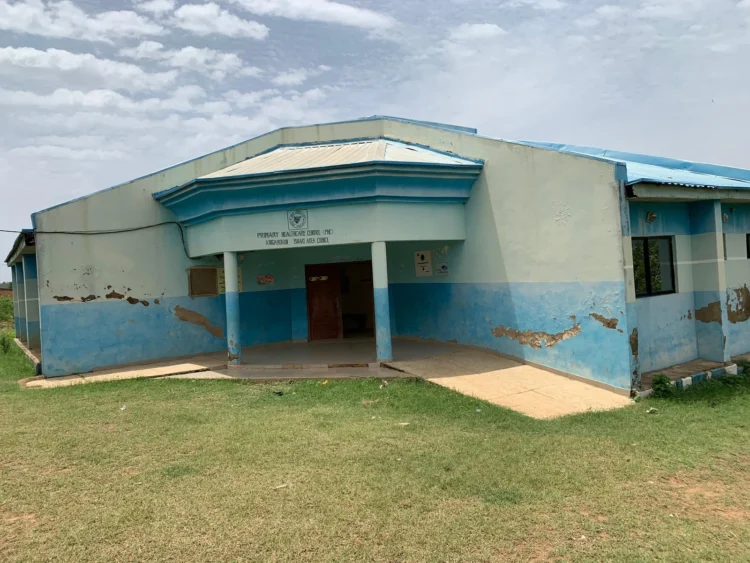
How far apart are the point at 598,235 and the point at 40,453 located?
7358 mm

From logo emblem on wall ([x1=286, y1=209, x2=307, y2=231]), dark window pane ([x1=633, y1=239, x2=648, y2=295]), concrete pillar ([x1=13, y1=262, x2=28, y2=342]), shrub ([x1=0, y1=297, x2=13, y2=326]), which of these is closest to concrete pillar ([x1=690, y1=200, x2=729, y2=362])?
dark window pane ([x1=633, y1=239, x2=648, y2=295])

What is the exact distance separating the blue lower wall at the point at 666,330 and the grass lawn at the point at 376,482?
3.20ft

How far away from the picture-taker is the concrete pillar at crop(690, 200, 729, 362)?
8.66 m

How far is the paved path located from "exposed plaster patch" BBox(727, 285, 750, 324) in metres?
3.54

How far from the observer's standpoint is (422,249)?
11.6 meters

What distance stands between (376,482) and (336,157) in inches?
268

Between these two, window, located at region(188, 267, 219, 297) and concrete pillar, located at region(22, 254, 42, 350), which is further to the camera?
concrete pillar, located at region(22, 254, 42, 350)

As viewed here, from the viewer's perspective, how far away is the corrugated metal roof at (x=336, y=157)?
9.49 meters

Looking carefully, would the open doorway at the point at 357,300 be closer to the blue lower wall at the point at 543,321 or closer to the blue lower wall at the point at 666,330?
the blue lower wall at the point at 543,321

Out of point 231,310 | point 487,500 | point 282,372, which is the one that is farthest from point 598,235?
point 231,310

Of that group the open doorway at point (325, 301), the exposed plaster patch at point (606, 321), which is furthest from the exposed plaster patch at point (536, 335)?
the open doorway at point (325, 301)

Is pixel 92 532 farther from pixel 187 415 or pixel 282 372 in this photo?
pixel 282 372

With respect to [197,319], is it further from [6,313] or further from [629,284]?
[6,313]

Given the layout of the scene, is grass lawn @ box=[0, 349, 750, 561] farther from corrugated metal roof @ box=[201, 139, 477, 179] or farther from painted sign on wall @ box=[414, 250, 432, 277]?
painted sign on wall @ box=[414, 250, 432, 277]
